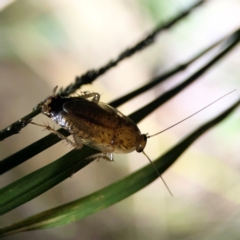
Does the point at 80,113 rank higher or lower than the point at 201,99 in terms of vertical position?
lower

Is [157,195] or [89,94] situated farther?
[157,195]

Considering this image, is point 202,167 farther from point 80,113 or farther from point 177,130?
point 80,113

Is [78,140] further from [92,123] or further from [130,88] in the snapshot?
[130,88]

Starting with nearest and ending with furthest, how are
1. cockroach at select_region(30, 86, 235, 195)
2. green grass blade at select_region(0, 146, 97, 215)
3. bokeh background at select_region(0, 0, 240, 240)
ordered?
green grass blade at select_region(0, 146, 97, 215) → cockroach at select_region(30, 86, 235, 195) → bokeh background at select_region(0, 0, 240, 240)

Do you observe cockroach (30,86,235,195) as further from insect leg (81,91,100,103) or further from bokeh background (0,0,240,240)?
bokeh background (0,0,240,240)

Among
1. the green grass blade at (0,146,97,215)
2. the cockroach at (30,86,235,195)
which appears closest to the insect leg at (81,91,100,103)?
the cockroach at (30,86,235,195)

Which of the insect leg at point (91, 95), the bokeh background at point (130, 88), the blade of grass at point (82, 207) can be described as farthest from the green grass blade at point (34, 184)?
the bokeh background at point (130, 88)

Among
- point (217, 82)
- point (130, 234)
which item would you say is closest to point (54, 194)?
point (130, 234)
